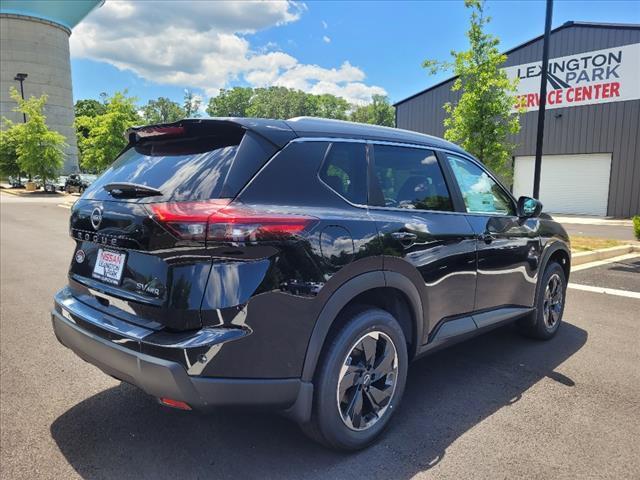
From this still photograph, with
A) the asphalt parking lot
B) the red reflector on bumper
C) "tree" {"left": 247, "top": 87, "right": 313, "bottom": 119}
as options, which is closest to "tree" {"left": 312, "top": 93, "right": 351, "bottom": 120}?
"tree" {"left": 247, "top": 87, "right": 313, "bottom": 119}

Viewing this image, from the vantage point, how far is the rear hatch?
225cm

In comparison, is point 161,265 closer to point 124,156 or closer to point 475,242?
point 124,156

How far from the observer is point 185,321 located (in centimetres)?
224

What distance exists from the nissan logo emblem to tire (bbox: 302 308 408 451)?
56.8 inches

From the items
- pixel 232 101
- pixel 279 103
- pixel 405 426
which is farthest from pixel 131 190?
pixel 232 101

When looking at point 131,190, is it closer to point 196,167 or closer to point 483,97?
point 196,167

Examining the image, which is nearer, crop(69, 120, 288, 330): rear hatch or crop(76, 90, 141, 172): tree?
crop(69, 120, 288, 330): rear hatch

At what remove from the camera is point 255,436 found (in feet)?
9.62

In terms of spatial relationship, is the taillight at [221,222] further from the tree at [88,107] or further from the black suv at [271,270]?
the tree at [88,107]

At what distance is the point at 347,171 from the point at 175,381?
4.87ft

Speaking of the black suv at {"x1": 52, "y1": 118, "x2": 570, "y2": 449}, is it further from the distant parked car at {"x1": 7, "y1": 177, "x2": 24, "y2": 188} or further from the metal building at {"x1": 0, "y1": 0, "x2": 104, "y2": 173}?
the metal building at {"x1": 0, "y1": 0, "x2": 104, "y2": 173}

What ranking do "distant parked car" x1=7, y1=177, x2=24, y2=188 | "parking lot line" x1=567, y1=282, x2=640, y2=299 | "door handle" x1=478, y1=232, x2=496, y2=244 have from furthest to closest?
"distant parked car" x1=7, y1=177, x2=24, y2=188 < "parking lot line" x1=567, y1=282, x2=640, y2=299 < "door handle" x1=478, y1=232, x2=496, y2=244

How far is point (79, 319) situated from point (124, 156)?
3.58 feet

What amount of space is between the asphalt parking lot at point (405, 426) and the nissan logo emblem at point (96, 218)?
50.0 inches
